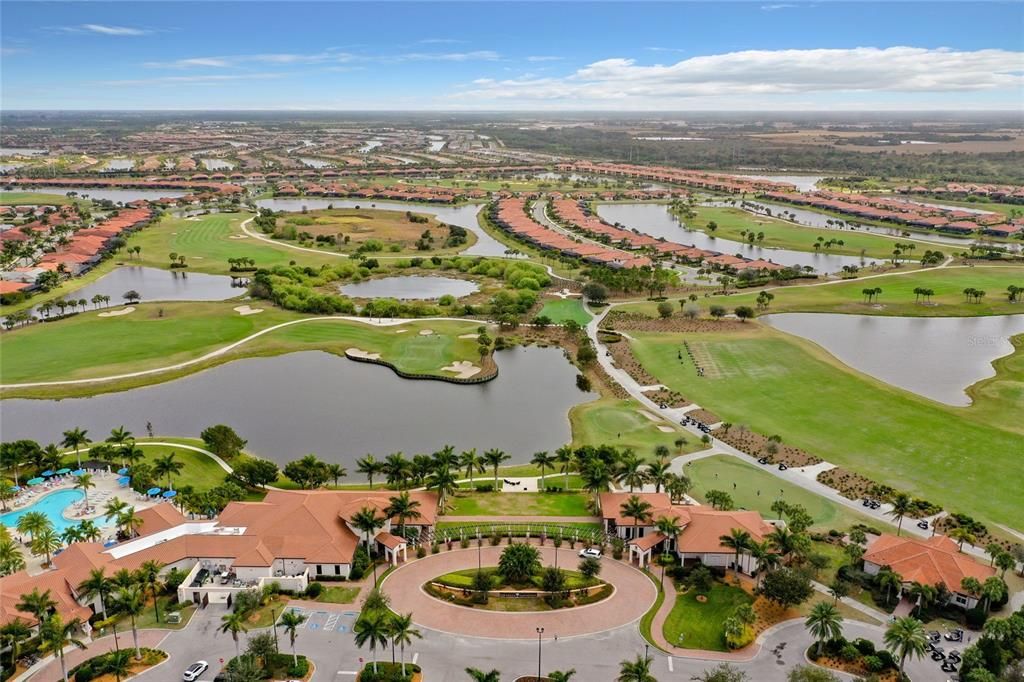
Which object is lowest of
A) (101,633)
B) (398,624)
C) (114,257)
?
(101,633)

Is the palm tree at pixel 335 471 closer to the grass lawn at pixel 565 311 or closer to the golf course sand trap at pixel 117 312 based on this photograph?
the grass lawn at pixel 565 311

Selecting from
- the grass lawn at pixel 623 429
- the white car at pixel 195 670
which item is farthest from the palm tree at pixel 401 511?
the grass lawn at pixel 623 429

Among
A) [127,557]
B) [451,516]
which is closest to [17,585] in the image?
[127,557]

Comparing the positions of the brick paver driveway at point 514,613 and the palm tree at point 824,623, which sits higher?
the palm tree at point 824,623

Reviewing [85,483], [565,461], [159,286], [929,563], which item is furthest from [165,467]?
[159,286]

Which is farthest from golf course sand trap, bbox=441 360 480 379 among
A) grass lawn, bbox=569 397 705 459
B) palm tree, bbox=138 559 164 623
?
palm tree, bbox=138 559 164 623

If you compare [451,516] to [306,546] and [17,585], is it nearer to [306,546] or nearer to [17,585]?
[306,546]
